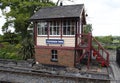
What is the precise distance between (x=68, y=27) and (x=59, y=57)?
278cm

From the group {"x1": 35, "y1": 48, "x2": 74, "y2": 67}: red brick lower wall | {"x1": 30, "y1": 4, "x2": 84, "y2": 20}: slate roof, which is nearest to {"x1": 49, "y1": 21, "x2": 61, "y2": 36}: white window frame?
{"x1": 30, "y1": 4, "x2": 84, "y2": 20}: slate roof

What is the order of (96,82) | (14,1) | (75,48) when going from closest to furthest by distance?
(96,82) < (75,48) < (14,1)

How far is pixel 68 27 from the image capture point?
14086mm

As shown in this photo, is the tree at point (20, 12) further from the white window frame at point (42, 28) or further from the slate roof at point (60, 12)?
the white window frame at point (42, 28)

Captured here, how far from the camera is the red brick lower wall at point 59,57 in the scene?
45.7 ft

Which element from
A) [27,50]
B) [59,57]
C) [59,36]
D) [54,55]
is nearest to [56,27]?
[59,36]

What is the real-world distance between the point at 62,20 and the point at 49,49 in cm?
A: 287

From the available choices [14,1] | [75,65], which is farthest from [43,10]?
[14,1]

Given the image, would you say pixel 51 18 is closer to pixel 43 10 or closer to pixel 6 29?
pixel 43 10

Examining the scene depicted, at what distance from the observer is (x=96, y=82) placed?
9008 millimetres

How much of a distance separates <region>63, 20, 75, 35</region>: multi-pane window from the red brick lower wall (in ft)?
5.41

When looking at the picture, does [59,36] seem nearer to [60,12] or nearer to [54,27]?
[54,27]

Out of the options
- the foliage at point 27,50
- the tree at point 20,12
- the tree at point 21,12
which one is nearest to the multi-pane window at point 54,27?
the foliage at point 27,50

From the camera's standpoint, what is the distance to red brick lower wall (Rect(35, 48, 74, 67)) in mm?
13938
